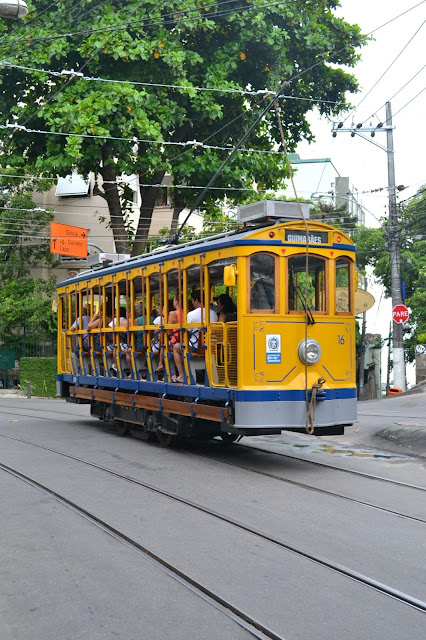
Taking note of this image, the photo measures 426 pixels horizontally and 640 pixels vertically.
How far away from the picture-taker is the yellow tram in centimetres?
1148

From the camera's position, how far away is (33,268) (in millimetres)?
37469

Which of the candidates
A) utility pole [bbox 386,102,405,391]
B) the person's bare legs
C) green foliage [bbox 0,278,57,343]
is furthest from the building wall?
the person's bare legs

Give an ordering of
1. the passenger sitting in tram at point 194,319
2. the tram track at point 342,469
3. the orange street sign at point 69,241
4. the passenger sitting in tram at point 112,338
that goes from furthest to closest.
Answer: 1. the orange street sign at point 69,241
2. the passenger sitting in tram at point 112,338
3. the passenger sitting in tram at point 194,319
4. the tram track at point 342,469

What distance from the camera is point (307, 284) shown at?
39.6 feet

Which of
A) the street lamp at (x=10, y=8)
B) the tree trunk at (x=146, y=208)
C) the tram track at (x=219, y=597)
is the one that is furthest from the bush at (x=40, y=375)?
the tram track at (x=219, y=597)

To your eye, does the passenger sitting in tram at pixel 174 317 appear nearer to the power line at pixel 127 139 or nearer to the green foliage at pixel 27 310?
the power line at pixel 127 139

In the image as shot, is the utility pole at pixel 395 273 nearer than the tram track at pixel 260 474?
No

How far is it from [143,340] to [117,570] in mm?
8282

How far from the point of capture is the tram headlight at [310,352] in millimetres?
11633

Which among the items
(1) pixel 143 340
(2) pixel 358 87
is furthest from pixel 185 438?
(2) pixel 358 87

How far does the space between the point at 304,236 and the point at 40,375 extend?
78.4 feet

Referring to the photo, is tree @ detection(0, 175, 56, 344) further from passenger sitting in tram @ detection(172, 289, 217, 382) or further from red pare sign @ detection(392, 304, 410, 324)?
passenger sitting in tram @ detection(172, 289, 217, 382)

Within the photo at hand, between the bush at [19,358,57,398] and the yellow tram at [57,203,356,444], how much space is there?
20054mm

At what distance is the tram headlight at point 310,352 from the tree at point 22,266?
22.7m
